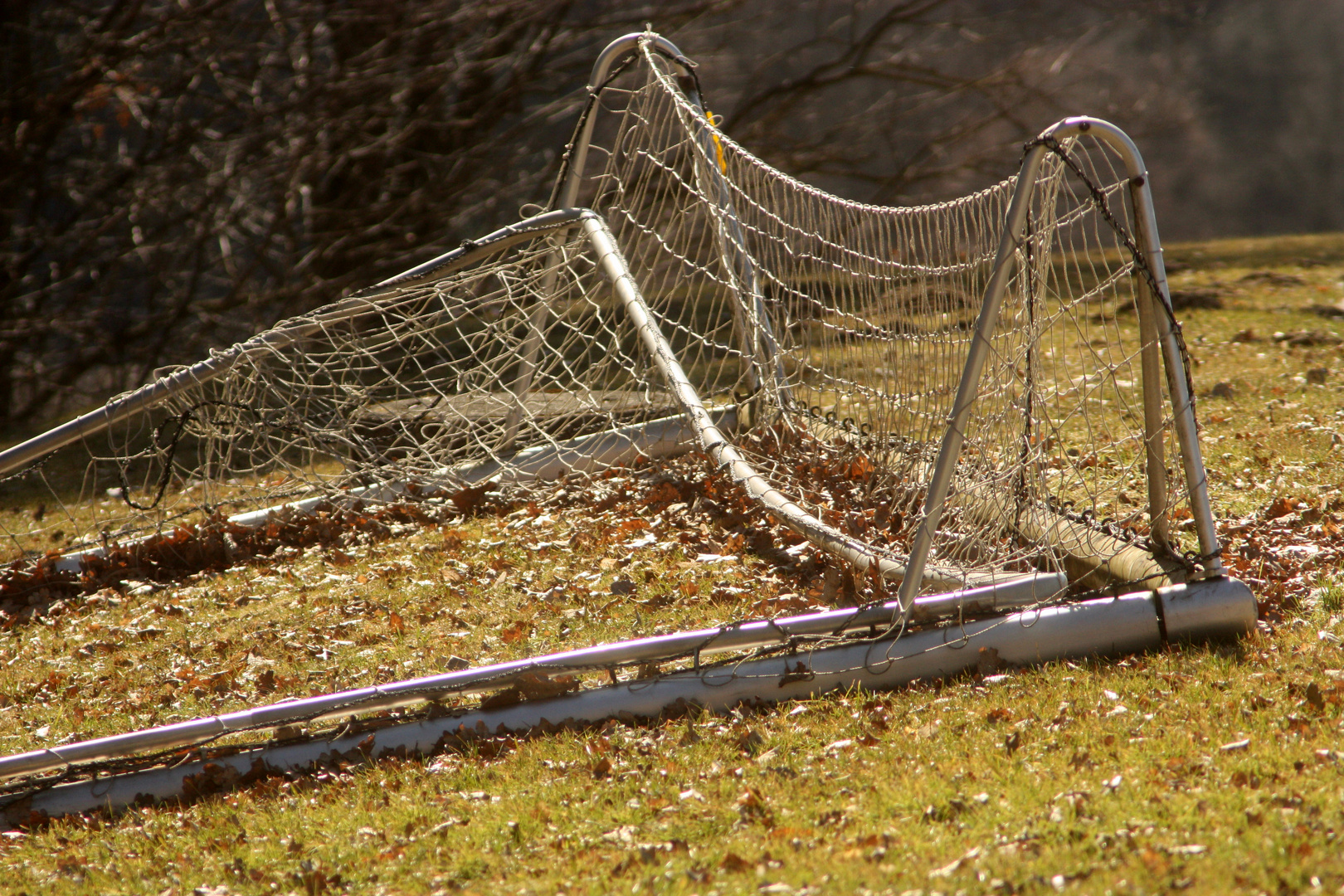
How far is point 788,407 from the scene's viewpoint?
21.6 feet


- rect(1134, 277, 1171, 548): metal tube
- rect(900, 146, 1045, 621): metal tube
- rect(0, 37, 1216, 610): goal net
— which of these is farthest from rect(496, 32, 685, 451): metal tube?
rect(1134, 277, 1171, 548): metal tube

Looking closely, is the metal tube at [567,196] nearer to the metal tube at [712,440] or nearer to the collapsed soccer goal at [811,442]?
the collapsed soccer goal at [811,442]

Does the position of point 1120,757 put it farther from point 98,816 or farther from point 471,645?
point 98,816

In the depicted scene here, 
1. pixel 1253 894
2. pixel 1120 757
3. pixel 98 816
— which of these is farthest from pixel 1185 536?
pixel 98 816

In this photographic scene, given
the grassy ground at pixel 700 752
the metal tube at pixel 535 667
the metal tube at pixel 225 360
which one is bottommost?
the grassy ground at pixel 700 752

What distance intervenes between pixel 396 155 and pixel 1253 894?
11.6m

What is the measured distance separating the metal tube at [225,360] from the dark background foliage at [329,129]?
556 cm

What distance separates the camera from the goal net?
396cm

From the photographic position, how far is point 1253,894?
256 cm

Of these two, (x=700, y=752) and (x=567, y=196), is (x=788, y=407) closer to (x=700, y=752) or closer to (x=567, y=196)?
(x=567, y=196)

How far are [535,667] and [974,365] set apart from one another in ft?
6.02

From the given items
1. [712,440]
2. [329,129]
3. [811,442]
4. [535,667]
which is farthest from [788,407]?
[329,129]

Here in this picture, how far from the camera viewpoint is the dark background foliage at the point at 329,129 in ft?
35.6

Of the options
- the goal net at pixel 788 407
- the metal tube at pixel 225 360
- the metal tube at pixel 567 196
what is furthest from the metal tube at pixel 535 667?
the metal tube at pixel 567 196
